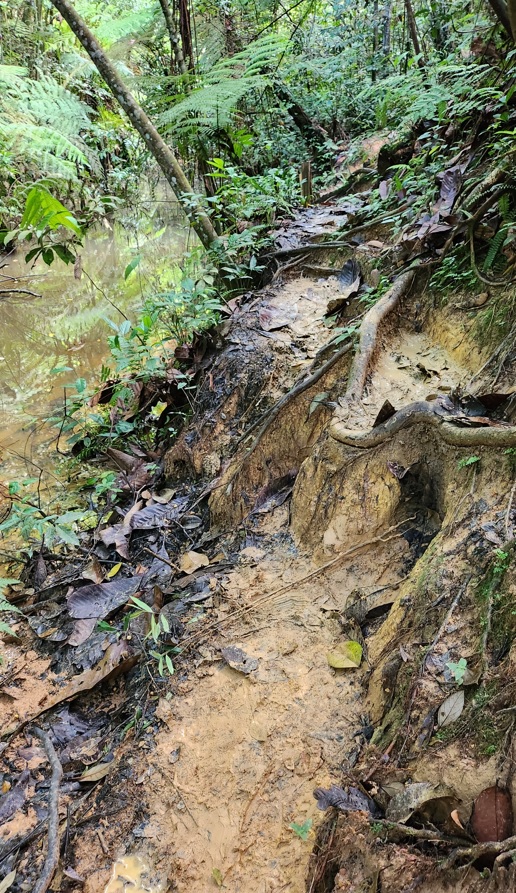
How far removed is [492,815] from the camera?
1.18 meters

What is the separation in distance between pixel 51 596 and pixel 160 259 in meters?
6.74

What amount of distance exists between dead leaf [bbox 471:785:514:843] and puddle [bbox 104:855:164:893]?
1211mm

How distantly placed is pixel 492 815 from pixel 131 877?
1377mm

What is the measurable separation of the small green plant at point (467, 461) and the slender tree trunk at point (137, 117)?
11.7 feet

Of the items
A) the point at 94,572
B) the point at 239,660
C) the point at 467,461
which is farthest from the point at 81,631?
the point at 467,461

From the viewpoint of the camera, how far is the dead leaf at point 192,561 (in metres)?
3.12

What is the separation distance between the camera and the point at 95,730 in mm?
2580

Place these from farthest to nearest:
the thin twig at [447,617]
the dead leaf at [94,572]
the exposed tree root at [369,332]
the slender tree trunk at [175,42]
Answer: the slender tree trunk at [175,42] → the dead leaf at [94,572] → the exposed tree root at [369,332] → the thin twig at [447,617]

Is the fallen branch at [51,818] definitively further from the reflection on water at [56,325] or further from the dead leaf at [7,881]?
the reflection on water at [56,325]

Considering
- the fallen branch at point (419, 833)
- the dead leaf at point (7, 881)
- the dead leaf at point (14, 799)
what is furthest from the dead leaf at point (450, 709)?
the dead leaf at point (14, 799)

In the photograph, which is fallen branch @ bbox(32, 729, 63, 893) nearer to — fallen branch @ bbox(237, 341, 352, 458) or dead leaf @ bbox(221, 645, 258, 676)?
dead leaf @ bbox(221, 645, 258, 676)

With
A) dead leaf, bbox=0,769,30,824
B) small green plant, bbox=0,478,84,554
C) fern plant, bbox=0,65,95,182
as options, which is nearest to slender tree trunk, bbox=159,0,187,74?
fern plant, bbox=0,65,95,182

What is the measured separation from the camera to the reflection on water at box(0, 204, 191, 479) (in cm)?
517

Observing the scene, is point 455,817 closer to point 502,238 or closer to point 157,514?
point 502,238
